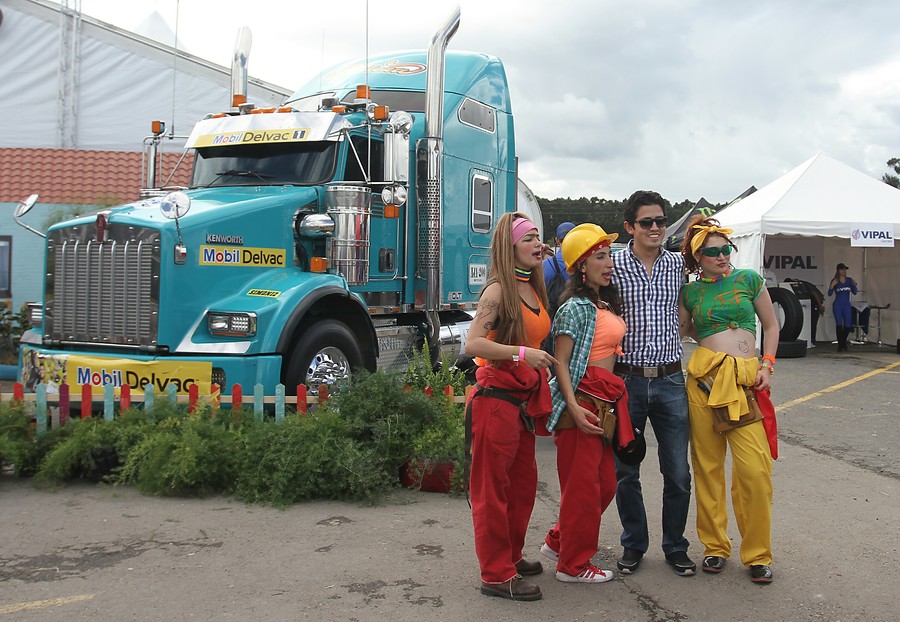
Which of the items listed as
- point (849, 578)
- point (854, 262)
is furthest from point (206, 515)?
point (854, 262)

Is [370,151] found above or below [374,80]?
below

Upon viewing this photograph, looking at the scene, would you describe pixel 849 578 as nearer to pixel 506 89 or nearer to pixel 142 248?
pixel 142 248

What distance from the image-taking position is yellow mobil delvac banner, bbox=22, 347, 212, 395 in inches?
258

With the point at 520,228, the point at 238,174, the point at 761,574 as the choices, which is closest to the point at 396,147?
the point at 238,174

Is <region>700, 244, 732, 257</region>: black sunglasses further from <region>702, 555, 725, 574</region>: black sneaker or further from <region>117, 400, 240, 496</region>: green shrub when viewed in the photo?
<region>117, 400, 240, 496</region>: green shrub

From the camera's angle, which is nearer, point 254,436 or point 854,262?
point 254,436

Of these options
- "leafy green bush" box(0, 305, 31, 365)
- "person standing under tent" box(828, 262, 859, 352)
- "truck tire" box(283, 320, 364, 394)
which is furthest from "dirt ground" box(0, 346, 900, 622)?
"person standing under tent" box(828, 262, 859, 352)

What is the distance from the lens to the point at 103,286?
22.8 feet

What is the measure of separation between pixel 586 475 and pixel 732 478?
0.84m

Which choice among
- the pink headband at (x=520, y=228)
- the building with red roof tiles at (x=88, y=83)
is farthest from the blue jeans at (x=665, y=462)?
the building with red roof tiles at (x=88, y=83)

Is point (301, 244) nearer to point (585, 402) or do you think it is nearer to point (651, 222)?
point (651, 222)

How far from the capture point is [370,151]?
27.1 feet

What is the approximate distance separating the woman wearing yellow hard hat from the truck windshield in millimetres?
4245

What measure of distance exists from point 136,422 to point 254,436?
3.08 feet
